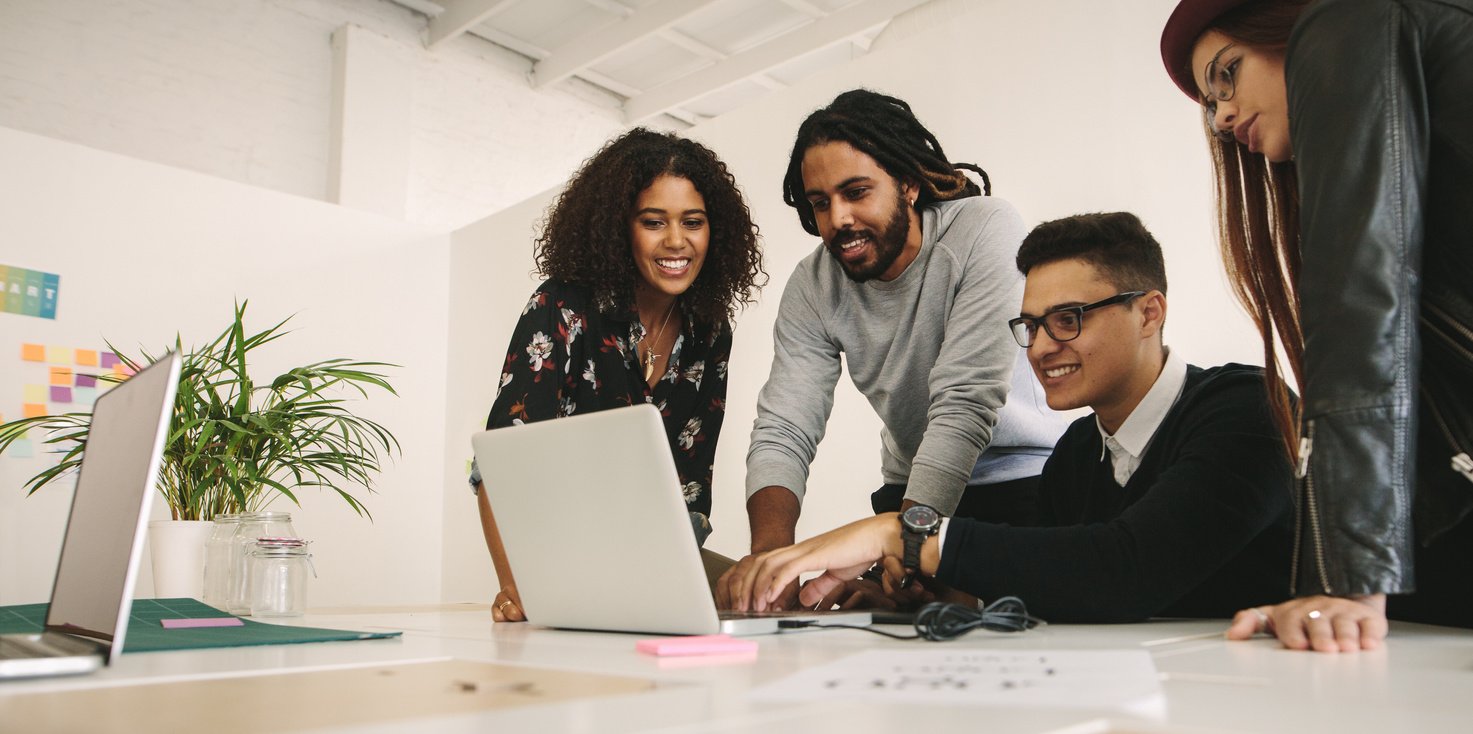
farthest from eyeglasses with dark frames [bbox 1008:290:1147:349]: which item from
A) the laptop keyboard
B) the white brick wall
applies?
the white brick wall

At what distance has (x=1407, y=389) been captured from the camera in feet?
2.95

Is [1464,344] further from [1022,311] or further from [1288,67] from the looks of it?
[1022,311]

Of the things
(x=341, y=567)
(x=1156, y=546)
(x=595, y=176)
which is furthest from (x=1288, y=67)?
(x=341, y=567)

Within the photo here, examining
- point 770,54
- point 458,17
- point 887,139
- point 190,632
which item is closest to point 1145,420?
point 887,139

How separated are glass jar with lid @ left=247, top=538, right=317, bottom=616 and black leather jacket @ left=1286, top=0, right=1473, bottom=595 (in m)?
1.37

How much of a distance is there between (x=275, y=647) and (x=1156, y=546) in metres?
0.91

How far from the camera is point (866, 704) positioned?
0.55 metres

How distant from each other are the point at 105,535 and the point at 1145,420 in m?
1.24

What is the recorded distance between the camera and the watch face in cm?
120

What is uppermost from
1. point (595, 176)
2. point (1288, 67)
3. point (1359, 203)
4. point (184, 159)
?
point (184, 159)

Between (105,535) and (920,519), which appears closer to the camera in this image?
(105,535)

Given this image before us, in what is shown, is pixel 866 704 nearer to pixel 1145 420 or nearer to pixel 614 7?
pixel 1145 420

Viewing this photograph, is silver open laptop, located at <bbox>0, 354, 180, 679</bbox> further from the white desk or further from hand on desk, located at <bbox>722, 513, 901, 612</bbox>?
hand on desk, located at <bbox>722, 513, 901, 612</bbox>

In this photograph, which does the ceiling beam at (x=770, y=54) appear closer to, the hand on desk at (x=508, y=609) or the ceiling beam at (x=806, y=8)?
the ceiling beam at (x=806, y=8)
